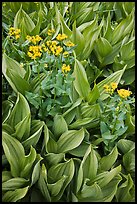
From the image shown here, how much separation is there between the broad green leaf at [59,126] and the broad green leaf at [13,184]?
0.82 feet

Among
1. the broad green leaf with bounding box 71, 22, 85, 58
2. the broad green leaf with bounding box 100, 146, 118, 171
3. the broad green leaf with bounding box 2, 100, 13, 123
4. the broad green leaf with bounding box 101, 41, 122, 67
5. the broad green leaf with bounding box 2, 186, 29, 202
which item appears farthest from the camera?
the broad green leaf with bounding box 101, 41, 122, 67

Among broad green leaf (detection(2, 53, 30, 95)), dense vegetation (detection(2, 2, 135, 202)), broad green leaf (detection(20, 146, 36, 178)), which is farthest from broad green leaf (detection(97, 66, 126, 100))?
broad green leaf (detection(20, 146, 36, 178))

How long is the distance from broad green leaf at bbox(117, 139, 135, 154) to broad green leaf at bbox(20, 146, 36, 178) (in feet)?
1.28

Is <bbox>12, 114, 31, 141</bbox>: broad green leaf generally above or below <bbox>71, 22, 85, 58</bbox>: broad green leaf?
below

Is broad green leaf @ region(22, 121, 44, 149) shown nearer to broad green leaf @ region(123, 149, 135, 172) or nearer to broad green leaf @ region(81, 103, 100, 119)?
broad green leaf @ region(81, 103, 100, 119)

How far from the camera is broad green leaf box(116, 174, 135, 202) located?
1.60 metres

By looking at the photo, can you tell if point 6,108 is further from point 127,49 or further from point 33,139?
point 127,49

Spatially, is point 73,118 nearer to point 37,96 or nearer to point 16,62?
point 37,96

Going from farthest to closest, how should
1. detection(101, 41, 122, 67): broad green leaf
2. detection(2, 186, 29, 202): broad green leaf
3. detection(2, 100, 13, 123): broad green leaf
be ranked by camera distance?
1. detection(101, 41, 122, 67): broad green leaf
2. detection(2, 100, 13, 123): broad green leaf
3. detection(2, 186, 29, 202): broad green leaf

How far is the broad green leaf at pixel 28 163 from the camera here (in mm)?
1522

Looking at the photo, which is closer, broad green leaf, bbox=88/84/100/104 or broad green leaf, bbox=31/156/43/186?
broad green leaf, bbox=31/156/43/186

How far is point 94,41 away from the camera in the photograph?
6.73ft

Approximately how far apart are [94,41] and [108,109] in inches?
20.2

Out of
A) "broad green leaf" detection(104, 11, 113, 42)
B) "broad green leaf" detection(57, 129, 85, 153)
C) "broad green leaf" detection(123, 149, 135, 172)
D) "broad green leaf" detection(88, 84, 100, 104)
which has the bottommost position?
"broad green leaf" detection(123, 149, 135, 172)
